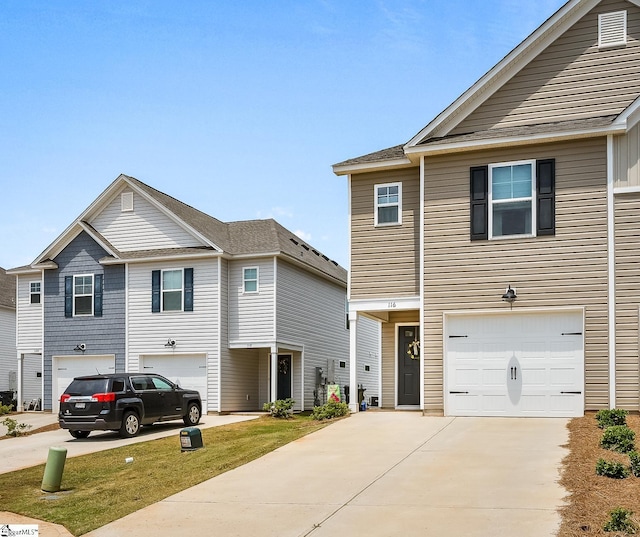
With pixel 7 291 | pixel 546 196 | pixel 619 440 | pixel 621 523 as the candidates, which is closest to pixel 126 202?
pixel 7 291

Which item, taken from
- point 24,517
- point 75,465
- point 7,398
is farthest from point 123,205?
point 24,517

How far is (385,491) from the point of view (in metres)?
11.4

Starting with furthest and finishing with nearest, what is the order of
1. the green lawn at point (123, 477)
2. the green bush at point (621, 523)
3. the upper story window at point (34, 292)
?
the upper story window at point (34, 292) < the green lawn at point (123, 477) < the green bush at point (621, 523)

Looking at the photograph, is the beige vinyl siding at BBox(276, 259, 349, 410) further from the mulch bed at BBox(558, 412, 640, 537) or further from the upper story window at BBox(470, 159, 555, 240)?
the mulch bed at BBox(558, 412, 640, 537)

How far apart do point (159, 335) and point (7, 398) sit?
1071 cm

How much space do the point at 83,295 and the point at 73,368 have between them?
111 inches

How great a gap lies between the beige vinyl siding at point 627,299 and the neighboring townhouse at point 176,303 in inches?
505

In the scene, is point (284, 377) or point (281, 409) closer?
point (281, 409)

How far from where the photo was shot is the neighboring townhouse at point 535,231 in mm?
17984

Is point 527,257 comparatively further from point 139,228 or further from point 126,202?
point 126,202

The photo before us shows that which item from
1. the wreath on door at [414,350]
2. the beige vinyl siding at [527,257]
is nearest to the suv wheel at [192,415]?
the wreath on door at [414,350]

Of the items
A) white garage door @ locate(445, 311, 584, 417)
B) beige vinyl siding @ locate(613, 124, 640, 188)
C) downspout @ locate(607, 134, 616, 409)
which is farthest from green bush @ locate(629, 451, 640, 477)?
beige vinyl siding @ locate(613, 124, 640, 188)

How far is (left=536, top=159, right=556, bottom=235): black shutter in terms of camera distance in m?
18.5

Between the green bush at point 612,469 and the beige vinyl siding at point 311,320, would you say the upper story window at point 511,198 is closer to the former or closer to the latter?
the green bush at point 612,469
